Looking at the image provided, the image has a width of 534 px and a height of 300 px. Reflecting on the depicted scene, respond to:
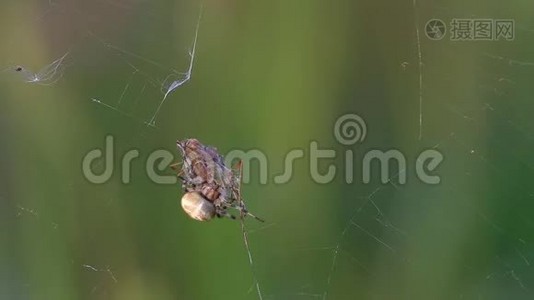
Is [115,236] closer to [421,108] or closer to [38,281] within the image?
[38,281]

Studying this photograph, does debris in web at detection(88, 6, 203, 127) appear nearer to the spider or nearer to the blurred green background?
the blurred green background

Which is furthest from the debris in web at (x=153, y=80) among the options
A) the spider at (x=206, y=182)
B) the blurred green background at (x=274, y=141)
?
the spider at (x=206, y=182)

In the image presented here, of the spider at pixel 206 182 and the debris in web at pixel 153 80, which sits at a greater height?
the debris in web at pixel 153 80

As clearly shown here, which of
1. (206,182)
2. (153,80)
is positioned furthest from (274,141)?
(153,80)

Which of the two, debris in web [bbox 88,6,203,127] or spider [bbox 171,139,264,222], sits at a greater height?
debris in web [bbox 88,6,203,127]

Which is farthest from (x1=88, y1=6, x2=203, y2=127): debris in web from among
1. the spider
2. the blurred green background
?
the spider

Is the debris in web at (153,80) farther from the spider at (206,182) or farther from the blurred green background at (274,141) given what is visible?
the spider at (206,182)
